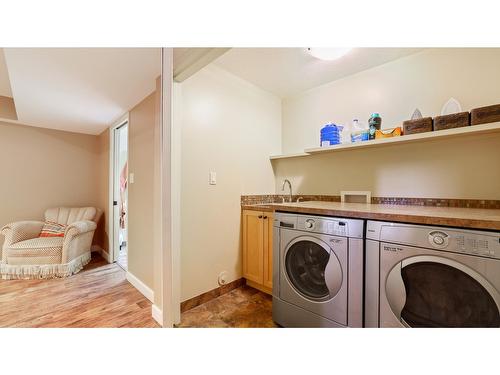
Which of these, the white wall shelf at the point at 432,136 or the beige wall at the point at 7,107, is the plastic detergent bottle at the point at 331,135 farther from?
the beige wall at the point at 7,107

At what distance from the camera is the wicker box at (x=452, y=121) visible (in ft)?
4.63

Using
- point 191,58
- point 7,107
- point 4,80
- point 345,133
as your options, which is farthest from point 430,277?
point 7,107

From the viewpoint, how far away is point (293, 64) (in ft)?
6.37

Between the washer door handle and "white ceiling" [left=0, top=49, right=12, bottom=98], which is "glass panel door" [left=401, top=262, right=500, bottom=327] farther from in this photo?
"white ceiling" [left=0, top=49, right=12, bottom=98]

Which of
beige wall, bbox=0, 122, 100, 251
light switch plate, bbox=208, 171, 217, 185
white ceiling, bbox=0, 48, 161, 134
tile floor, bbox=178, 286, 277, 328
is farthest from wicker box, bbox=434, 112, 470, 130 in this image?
beige wall, bbox=0, 122, 100, 251

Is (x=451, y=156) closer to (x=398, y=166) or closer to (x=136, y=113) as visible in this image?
(x=398, y=166)

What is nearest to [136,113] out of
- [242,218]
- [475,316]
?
[242,218]

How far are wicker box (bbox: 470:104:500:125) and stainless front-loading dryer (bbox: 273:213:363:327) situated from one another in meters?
1.12

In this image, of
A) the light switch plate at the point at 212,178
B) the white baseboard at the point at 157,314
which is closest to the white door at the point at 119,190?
the white baseboard at the point at 157,314

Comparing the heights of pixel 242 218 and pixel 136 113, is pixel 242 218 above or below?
below

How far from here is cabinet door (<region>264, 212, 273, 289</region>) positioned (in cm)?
198

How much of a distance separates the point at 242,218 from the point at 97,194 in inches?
80.3

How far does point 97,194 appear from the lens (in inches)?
106
